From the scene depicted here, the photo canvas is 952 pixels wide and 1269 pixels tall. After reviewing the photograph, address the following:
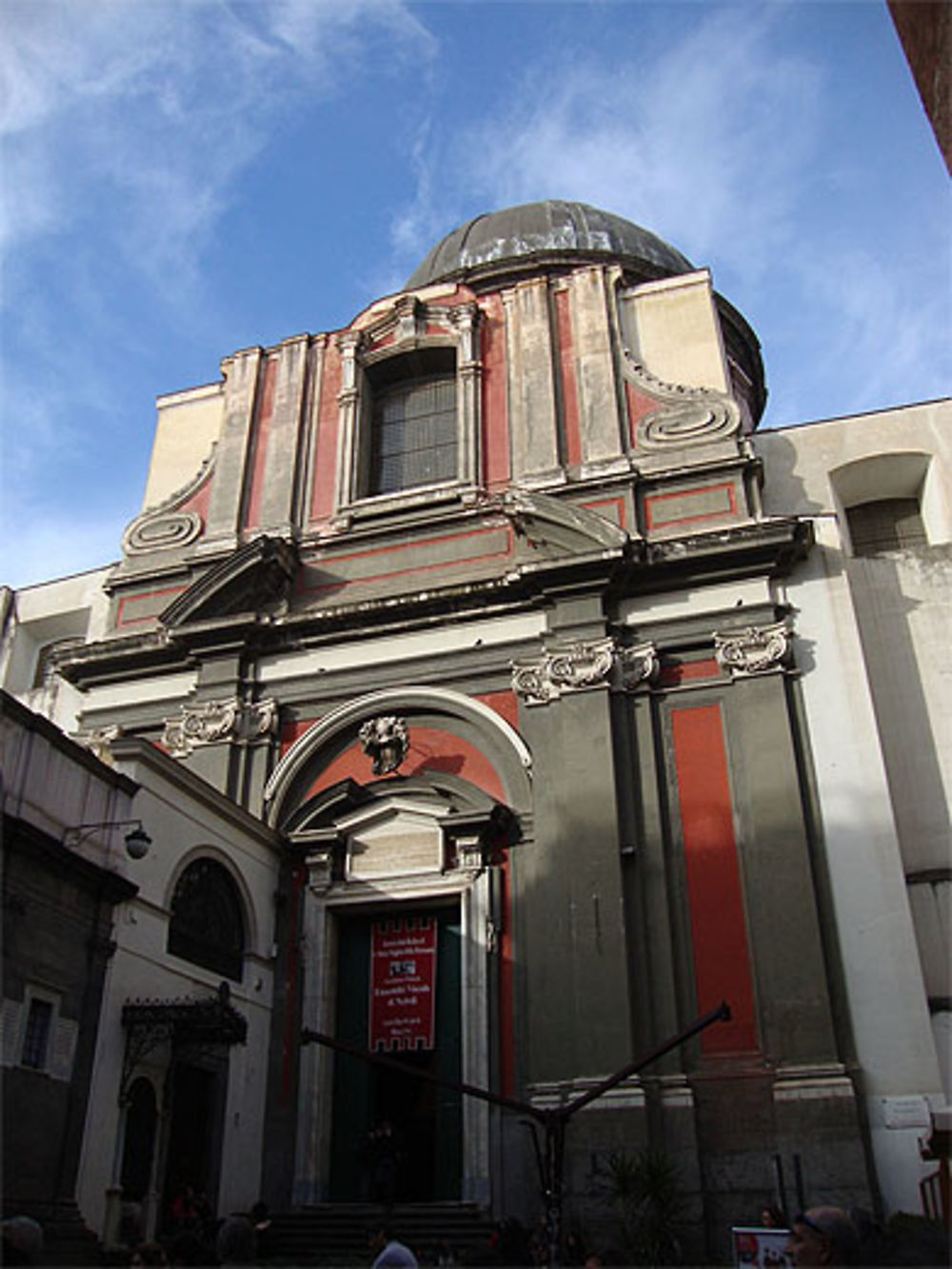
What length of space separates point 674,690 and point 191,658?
24.0 ft

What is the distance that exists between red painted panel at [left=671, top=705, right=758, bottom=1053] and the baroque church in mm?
45

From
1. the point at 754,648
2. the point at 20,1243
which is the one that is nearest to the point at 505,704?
the point at 754,648

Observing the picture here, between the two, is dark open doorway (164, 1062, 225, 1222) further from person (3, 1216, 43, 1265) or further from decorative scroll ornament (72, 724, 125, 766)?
person (3, 1216, 43, 1265)

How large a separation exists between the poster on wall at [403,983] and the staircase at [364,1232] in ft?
6.27

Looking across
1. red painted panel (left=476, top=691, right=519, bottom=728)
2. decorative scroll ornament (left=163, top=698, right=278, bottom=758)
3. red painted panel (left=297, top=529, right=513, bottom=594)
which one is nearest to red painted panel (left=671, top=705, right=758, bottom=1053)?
red painted panel (left=476, top=691, right=519, bottom=728)

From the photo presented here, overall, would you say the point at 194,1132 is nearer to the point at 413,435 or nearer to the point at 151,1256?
the point at 151,1256

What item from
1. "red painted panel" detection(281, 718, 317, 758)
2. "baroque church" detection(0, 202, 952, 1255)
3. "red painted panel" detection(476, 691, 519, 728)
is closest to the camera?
"baroque church" detection(0, 202, 952, 1255)

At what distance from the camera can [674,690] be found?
49.6ft

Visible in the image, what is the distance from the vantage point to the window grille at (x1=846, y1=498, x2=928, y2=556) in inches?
702

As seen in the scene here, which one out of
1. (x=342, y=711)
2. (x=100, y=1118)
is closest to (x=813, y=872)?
(x=342, y=711)

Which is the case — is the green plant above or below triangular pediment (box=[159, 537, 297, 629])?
below

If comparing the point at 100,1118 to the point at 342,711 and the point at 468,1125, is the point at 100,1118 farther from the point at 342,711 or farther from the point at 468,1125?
the point at 342,711

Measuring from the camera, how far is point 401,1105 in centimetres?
1426

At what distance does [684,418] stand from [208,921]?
32.7ft
